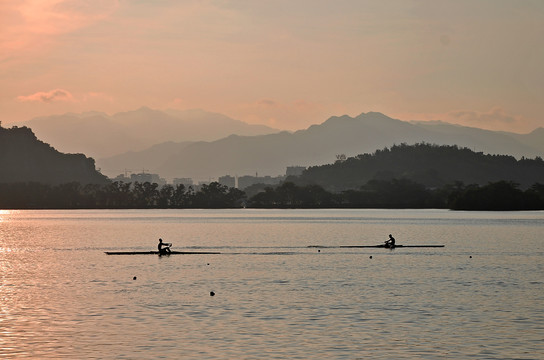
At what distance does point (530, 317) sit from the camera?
2057 inches

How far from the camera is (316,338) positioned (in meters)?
45.0

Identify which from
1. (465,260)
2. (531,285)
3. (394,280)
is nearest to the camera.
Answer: (531,285)

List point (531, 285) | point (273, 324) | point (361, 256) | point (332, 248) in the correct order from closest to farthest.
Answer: point (273, 324) → point (531, 285) → point (361, 256) → point (332, 248)

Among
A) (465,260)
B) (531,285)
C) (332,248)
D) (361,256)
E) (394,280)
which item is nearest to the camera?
(531,285)

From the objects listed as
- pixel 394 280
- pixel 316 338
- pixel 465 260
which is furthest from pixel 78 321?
pixel 465 260

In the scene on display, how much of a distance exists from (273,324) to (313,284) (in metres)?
24.0

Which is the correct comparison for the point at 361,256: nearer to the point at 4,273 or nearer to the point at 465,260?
the point at 465,260

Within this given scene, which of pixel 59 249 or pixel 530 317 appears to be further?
pixel 59 249

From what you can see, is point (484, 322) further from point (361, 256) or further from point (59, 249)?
point (59, 249)

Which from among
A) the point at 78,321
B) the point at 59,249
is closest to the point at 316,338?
the point at 78,321

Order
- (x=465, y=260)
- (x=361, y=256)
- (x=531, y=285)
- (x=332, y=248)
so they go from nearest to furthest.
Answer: (x=531, y=285), (x=465, y=260), (x=361, y=256), (x=332, y=248)

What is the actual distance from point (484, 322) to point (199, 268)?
4685 cm

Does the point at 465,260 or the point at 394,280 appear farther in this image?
the point at 465,260

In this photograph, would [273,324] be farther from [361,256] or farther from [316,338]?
[361,256]
